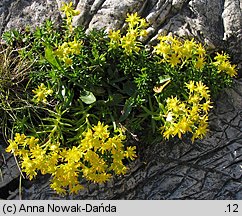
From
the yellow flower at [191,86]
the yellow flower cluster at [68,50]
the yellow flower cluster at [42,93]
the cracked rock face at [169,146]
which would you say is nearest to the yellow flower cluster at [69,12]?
the yellow flower cluster at [68,50]

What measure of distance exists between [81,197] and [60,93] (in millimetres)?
675

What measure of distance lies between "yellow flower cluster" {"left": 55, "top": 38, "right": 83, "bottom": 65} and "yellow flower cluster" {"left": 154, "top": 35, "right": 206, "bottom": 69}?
1.50ft

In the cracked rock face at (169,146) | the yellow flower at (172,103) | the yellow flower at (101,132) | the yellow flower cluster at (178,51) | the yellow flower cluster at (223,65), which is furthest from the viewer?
the cracked rock face at (169,146)

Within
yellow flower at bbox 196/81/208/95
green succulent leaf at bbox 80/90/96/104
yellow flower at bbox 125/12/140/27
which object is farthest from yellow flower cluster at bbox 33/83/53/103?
yellow flower at bbox 196/81/208/95

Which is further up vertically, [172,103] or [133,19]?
[133,19]

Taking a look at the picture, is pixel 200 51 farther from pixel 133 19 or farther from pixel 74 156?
pixel 74 156

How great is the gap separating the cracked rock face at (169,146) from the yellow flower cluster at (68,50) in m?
0.37

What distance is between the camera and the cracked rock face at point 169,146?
3332 mm

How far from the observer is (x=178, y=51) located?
10.00 ft

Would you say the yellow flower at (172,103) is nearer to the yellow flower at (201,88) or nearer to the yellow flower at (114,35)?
the yellow flower at (201,88)

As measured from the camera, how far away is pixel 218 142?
350 centimetres

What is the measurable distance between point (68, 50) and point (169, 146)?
95 cm

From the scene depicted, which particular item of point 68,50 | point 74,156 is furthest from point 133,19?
point 74,156
